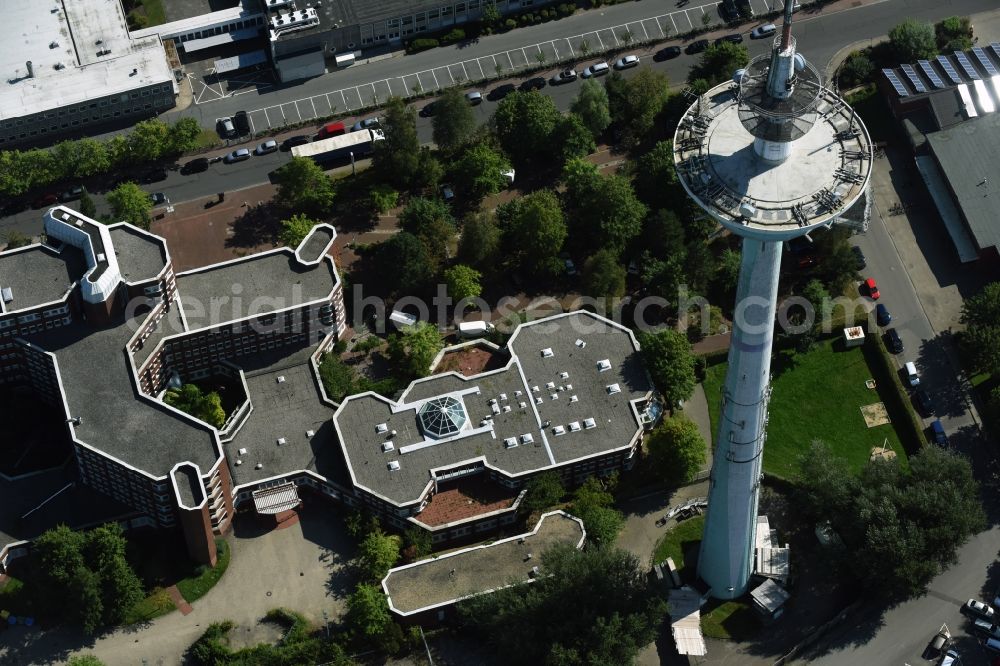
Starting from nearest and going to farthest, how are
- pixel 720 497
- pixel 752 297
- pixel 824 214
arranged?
1. pixel 824 214
2. pixel 752 297
3. pixel 720 497

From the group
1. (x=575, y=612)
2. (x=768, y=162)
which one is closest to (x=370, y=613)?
(x=575, y=612)

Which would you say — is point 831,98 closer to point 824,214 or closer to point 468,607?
point 824,214

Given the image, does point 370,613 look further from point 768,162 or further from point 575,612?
point 768,162

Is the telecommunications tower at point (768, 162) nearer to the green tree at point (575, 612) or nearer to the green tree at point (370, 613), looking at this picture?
the green tree at point (575, 612)

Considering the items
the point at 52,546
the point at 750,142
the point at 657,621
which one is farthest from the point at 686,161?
the point at 52,546

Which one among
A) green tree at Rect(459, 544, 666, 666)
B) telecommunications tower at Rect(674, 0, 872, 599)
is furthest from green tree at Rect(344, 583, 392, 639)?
telecommunications tower at Rect(674, 0, 872, 599)

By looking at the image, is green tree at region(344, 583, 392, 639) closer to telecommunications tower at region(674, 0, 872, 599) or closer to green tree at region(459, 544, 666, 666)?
green tree at region(459, 544, 666, 666)
